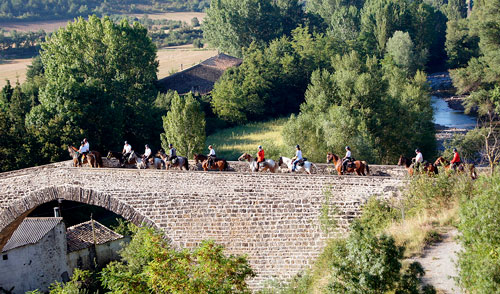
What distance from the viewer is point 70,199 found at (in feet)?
70.3

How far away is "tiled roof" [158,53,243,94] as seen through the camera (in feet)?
182

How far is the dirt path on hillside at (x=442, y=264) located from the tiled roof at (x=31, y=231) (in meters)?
16.5

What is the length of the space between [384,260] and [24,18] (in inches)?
Answer: 4240

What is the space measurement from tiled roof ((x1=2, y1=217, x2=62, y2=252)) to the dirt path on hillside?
1646cm

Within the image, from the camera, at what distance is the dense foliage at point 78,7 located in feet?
366

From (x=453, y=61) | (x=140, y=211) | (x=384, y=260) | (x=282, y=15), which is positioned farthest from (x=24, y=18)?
(x=384, y=260)

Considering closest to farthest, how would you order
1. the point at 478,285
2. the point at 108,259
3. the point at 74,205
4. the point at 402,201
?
the point at 478,285 → the point at 402,201 → the point at 108,259 → the point at 74,205

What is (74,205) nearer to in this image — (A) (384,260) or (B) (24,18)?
(A) (384,260)

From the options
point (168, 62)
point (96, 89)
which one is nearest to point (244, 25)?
point (168, 62)

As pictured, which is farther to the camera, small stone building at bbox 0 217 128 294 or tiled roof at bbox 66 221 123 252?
tiled roof at bbox 66 221 123 252

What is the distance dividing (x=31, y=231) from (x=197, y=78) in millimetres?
33181

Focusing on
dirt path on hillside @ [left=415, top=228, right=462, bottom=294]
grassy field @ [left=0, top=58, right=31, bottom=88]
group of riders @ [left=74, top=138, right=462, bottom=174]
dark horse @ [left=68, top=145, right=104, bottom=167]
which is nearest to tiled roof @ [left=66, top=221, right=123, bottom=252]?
dark horse @ [left=68, top=145, right=104, bottom=167]

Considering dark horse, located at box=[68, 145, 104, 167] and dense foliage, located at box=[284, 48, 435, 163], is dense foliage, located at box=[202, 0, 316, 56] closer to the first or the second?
dense foliage, located at box=[284, 48, 435, 163]

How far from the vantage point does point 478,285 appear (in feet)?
38.1
